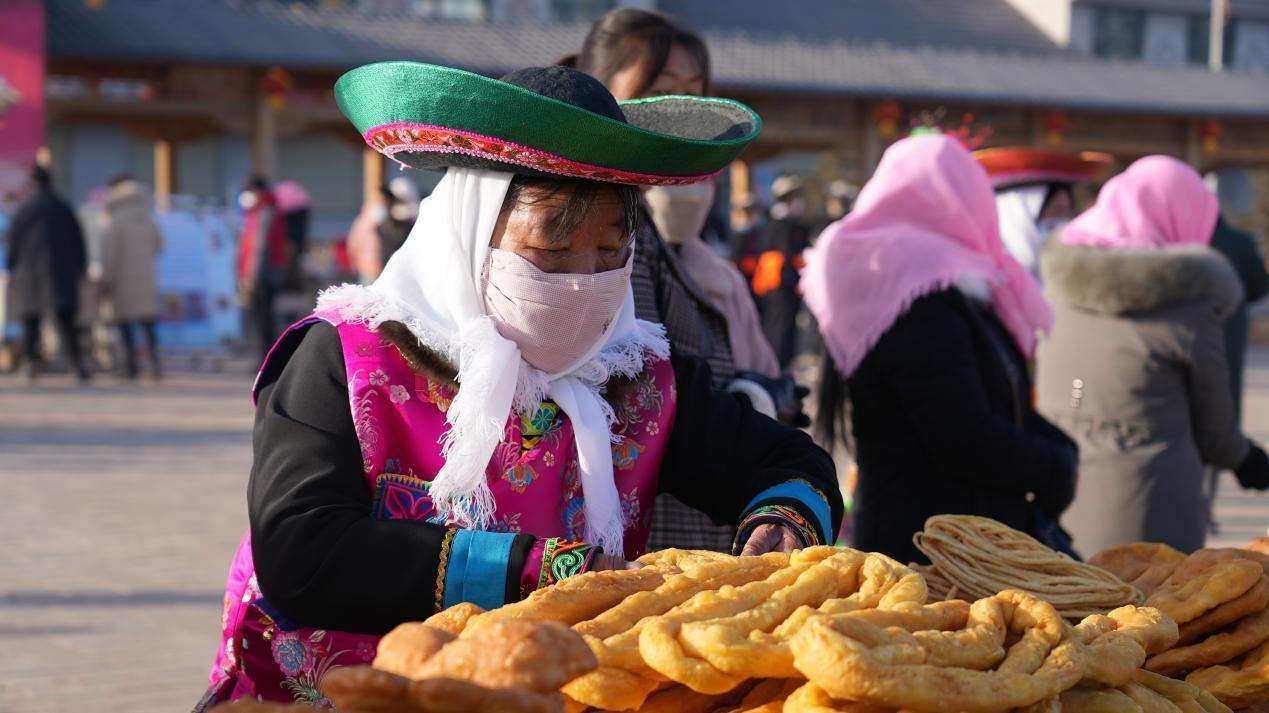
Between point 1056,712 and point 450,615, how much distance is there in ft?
2.24

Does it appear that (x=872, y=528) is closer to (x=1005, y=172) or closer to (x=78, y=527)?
(x=1005, y=172)

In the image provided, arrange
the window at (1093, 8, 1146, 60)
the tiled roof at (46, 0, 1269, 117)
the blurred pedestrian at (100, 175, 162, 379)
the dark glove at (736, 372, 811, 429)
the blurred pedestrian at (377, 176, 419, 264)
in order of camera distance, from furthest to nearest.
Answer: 1. the window at (1093, 8, 1146, 60)
2. the tiled roof at (46, 0, 1269, 117)
3. the blurred pedestrian at (100, 175, 162, 379)
4. the blurred pedestrian at (377, 176, 419, 264)
5. the dark glove at (736, 372, 811, 429)

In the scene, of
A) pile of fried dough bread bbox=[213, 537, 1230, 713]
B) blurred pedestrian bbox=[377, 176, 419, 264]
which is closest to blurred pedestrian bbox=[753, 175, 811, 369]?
blurred pedestrian bbox=[377, 176, 419, 264]

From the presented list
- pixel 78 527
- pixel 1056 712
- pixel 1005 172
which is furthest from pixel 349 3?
pixel 1056 712

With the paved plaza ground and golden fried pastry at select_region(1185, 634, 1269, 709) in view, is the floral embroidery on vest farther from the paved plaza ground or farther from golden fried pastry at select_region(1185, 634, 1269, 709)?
the paved plaza ground

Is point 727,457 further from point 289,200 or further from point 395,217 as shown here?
point 289,200

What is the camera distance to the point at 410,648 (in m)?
1.48

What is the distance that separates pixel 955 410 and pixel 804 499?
1.24 m

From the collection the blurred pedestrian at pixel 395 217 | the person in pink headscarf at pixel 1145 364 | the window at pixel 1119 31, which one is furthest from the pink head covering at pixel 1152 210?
the window at pixel 1119 31

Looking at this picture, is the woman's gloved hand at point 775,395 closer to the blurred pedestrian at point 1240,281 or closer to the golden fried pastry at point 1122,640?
the golden fried pastry at point 1122,640

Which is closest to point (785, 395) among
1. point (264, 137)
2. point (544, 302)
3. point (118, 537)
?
point (544, 302)

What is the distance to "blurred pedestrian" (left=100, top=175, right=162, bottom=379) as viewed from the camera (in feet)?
45.2

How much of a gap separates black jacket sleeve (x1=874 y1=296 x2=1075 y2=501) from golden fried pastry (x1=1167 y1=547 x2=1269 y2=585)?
1.09 meters

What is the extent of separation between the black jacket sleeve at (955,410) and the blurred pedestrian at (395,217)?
828 cm
